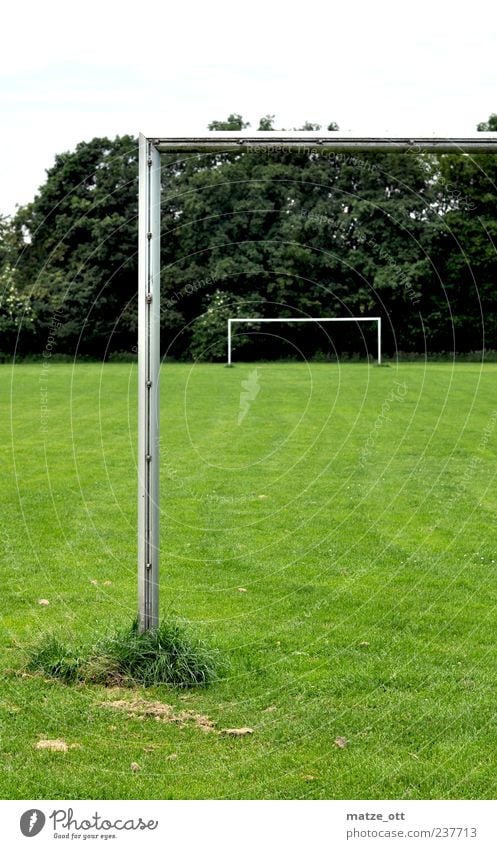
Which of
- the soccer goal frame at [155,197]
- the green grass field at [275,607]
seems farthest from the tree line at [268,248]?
the soccer goal frame at [155,197]

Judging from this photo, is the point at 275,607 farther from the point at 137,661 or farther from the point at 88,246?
the point at 88,246

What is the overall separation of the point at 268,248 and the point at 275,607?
12.4 meters

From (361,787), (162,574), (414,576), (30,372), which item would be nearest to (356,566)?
(414,576)

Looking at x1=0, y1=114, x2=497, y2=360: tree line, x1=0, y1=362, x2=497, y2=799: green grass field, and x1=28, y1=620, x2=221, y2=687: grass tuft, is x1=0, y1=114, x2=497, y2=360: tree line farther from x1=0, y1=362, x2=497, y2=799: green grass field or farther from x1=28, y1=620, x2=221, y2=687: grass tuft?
x1=28, y1=620, x2=221, y2=687: grass tuft

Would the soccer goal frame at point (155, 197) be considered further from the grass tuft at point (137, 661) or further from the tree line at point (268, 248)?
the tree line at point (268, 248)

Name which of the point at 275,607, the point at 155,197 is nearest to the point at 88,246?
the point at 275,607

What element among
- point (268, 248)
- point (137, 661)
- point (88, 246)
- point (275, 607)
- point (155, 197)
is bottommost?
point (275, 607)

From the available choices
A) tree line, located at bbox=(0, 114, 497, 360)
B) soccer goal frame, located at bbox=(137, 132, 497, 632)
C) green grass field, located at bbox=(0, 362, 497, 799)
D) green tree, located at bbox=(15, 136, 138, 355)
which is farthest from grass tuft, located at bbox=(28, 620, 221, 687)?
green tree, located at bbox=(15, 136, 138, 355)

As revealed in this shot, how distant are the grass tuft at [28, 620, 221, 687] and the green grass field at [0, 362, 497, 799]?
4.0 inches

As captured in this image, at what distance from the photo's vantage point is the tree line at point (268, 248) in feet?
57.7

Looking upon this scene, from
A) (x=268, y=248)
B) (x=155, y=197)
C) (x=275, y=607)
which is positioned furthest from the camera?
(x=268, y=248)

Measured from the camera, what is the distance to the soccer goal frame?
18.9 ft

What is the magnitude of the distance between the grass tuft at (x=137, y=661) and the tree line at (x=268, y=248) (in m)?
5.43

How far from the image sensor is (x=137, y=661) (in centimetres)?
607
